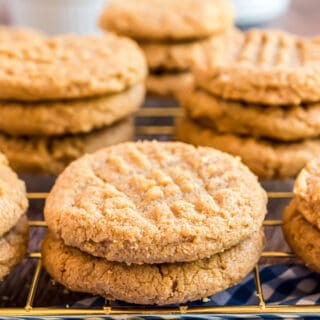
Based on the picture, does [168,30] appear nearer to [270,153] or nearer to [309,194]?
[270,153]

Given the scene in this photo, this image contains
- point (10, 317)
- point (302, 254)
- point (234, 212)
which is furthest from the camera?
point (302, 254)

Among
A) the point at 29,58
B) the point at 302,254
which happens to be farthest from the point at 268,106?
the point at 29,58

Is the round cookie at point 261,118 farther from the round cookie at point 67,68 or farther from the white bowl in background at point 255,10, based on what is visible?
the white bowl in background at point 255,10

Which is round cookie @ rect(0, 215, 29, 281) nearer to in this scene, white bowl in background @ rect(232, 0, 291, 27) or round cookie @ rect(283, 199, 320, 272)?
round cookie @ rect(283, 199, 320, 272)

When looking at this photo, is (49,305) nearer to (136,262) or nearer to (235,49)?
(136,262)

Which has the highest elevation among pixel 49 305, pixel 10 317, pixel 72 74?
pixel 72 74

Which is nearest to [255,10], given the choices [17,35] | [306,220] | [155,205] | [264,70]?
[17,35]

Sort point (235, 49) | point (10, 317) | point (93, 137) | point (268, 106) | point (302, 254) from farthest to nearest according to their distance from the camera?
point (235, 49)
point (93, 137)
point (268, 106)
point (302, 254)
point (10, 317)
